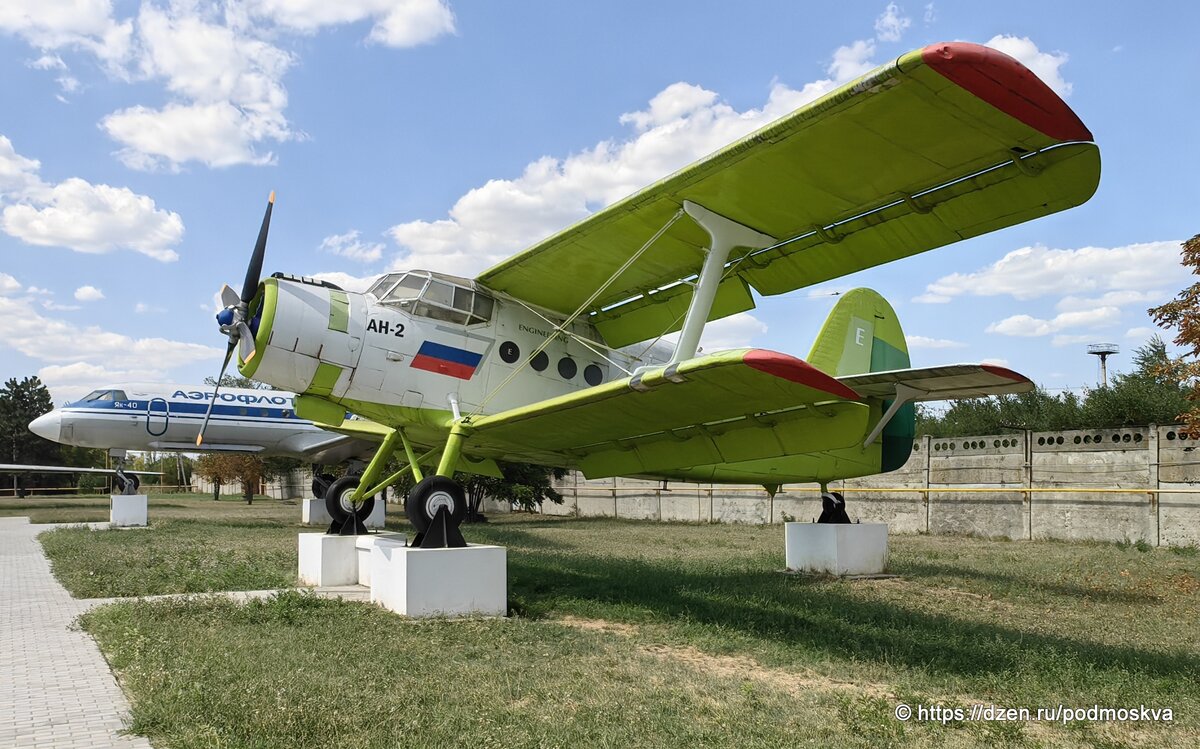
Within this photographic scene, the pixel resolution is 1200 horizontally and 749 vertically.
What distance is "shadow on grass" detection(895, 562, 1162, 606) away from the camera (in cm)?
1008

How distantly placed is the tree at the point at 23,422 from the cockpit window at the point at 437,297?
6432cm

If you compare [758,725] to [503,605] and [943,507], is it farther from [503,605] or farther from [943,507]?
[943,507]

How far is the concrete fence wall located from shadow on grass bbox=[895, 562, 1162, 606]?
3.44m

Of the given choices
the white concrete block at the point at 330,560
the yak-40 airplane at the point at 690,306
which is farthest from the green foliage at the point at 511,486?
the white concrete block at the point at 330,560

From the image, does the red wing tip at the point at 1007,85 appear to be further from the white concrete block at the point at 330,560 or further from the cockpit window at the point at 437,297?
the white concrete block at the point at 330,560

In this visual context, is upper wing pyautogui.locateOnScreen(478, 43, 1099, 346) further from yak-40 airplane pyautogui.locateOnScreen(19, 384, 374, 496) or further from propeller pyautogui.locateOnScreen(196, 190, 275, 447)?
yak-40 airplane pyautogui.locateOnScreen(19, 384, 374, 496)

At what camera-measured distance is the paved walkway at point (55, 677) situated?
13.6ft

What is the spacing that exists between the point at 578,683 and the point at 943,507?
62.0ft

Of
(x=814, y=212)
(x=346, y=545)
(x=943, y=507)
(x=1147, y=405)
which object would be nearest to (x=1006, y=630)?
(x=814, y=212)

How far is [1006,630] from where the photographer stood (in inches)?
309

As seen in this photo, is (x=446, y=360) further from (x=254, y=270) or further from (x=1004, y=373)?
(x=1004, y=373)

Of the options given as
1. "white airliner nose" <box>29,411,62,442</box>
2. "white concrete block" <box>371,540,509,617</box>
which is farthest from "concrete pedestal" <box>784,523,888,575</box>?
"white airliner nose" <box>29,411,62,442</box>

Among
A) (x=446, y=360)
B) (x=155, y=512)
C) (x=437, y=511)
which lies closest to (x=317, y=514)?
(x=155, y=512)

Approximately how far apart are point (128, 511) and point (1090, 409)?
118 ft
